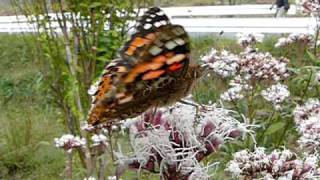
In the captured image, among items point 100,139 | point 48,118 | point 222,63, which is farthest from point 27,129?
point 100,139

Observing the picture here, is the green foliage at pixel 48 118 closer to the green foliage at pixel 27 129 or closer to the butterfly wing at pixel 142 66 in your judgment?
the green foliage at pixel 27 129

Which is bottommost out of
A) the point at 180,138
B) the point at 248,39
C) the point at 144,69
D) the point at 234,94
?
the point at 234,94

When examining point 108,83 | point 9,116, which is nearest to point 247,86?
point 108,83

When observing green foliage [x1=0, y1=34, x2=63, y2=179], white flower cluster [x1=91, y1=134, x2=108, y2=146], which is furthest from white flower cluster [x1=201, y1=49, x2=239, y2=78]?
green foliage [x1=0, y1=34, x2=63, y2=179]

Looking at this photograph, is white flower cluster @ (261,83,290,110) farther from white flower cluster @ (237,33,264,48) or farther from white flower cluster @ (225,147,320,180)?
white flower cluster @ (225,147,320,180)

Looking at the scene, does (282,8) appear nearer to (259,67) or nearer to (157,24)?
(259,67)

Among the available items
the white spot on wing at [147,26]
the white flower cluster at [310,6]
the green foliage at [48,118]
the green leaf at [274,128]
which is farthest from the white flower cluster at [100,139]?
the white flower cluster at [310,6]
